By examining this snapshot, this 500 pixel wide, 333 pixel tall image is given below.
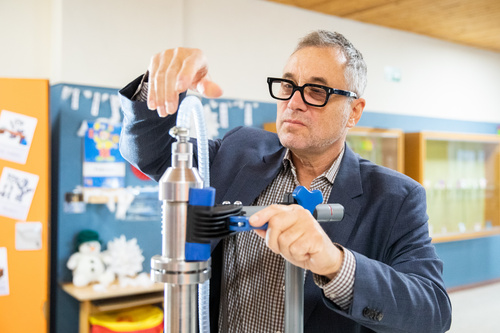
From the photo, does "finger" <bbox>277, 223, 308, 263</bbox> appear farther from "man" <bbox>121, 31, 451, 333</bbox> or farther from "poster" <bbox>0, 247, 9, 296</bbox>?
"poster" <bbox>0, 247, 9, 296</bbox>

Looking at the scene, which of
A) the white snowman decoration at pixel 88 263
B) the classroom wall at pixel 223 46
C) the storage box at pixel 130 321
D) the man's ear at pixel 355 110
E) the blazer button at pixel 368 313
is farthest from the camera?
the classroom wall at pixel 223 46

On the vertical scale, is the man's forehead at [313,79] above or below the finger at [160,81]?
above

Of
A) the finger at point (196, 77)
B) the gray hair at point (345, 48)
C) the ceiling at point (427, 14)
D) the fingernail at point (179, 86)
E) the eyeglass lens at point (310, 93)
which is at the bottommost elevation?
the fingernail at point (179, 86)

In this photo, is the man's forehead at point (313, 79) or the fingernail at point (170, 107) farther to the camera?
the man's forehead at point (313, 79)

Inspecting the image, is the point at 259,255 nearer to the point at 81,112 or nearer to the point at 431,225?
the point at 81,112

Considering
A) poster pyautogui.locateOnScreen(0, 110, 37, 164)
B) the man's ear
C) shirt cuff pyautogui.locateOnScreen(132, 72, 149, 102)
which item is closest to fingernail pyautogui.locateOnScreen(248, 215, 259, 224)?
shirt cuff pyautogui.locateOnScreen(132, 72, 149, 102)

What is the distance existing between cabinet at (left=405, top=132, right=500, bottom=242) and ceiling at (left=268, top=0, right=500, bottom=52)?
1021 millimetres

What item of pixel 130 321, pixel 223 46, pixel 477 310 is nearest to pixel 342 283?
pixel 130 321

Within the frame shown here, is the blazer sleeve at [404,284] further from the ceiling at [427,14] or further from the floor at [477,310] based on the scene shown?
the floor at [477,310]

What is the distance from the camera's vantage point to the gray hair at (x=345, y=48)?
4.54 feet

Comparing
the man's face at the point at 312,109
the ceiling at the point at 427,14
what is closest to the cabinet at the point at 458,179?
the ceiling at the point at 427,14

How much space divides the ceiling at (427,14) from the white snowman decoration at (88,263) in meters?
2.35

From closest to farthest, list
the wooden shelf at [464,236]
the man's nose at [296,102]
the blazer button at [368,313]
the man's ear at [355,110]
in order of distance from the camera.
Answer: the blazer button at [368,313]
the man's nose at [296,102]
the man's ear at [355,110]
the wooden shelf at [464,236]

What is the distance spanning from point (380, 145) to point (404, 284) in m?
3.60
